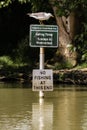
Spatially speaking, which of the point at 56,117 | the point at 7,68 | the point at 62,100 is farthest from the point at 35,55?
the point at 56,117

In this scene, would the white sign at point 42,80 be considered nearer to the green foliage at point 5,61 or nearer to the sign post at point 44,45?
the sign post at point 44,45

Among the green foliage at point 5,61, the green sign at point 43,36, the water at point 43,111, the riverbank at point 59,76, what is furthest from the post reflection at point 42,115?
the green foliage at point 5,61

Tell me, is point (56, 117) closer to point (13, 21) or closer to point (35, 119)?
point (35, 119)

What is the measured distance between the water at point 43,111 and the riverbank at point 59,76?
5.68 metres

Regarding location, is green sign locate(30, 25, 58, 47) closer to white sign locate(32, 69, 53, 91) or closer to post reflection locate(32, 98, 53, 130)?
white sign locate(32, 69, 53, 91)

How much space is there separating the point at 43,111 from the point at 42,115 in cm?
79

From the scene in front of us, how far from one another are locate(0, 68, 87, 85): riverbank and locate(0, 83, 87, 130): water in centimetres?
568

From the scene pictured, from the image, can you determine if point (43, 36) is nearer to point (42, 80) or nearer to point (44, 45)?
point (44, 45)

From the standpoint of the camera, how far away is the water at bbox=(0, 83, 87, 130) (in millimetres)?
11691

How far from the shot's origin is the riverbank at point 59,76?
2525 centimetres

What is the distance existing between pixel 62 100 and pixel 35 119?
170 inches

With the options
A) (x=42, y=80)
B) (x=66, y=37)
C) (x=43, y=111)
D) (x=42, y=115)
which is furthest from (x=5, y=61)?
(x=42, y=115)

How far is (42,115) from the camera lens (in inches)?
517

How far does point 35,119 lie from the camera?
12.5m
